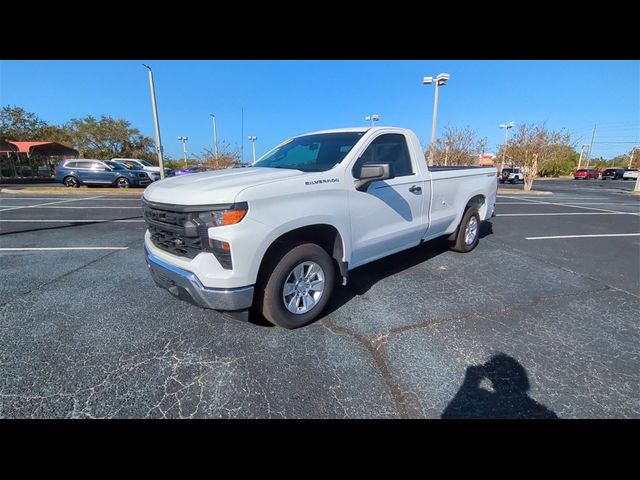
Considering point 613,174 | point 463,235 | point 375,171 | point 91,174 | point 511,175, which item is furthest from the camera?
point 613,174

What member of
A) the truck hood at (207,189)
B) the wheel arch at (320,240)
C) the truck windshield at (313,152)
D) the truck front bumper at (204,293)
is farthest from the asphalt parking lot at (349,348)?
the truck windshield at (313,152)

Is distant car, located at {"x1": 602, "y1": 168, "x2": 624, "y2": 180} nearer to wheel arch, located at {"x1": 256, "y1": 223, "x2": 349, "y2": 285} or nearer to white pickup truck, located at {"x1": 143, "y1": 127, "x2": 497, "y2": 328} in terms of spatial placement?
white pickup truck, located at {"x1": 143, "y1": 127, "x2": 497, "y2": 328}

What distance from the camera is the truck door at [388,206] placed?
10.2ft

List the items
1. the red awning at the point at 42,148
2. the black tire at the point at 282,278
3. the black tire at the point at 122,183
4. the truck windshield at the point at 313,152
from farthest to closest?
the red awning at the point at 42,148
the black tire at the point at 122,183
the truck windshield at the point at 313,152
the black tire at the point at 282,278

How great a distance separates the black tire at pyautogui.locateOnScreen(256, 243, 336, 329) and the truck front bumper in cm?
23

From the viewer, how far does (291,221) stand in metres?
2.50

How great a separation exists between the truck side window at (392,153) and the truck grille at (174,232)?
1907 mm

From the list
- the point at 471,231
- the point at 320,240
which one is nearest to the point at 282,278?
the point at 320,240

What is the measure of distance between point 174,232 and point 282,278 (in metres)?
1.01

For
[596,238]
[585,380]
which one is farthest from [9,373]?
[596,238]

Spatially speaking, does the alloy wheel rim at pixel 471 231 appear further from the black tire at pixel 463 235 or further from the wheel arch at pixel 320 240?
the wheel arch at pixel 320 240

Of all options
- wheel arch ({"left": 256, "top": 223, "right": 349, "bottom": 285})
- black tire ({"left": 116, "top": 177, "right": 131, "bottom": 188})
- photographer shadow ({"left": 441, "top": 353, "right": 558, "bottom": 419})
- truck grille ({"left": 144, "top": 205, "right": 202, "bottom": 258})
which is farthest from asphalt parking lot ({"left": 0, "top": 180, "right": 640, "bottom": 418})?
black tire ({"left": 116, "top": 177, "right": 131, "bottom": 188})

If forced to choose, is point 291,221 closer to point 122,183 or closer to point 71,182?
point 122,183
